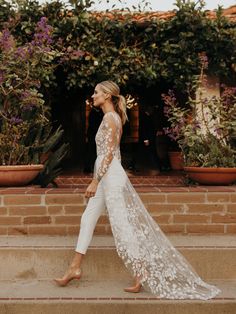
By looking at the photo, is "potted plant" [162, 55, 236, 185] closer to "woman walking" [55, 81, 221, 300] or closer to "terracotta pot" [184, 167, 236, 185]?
"terracotta pot" [184, 167, 236, 185]

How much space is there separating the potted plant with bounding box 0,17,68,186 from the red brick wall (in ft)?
1.68

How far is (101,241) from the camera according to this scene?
163 inches

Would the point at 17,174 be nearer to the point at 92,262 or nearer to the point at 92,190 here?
the point at 92,262

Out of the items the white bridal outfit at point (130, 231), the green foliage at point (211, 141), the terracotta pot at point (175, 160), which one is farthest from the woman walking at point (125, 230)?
the terracotta pot at point (175, 160)

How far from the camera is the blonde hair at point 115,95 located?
358cm

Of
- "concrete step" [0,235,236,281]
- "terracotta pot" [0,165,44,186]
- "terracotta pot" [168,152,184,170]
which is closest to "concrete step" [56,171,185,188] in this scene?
"terracotta pot" [168,152,184,170]

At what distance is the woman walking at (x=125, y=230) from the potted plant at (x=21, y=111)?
153 cm

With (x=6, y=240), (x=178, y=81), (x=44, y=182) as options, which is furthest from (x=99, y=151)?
(x=178, y=81)

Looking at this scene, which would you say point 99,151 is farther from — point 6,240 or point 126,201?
point 6,240

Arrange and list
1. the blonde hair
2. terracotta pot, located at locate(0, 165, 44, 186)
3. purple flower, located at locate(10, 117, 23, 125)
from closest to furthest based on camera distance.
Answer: the blonde hair < terracotta pot, located at locate(0, 165, 44, 186) < purple flower, located at locate(10, 117, 23, 125)

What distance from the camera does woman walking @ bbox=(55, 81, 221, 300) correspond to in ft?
11.2

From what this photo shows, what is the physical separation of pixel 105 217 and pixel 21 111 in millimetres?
1715

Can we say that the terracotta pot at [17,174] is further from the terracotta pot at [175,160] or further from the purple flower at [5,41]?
the terracotta pot at [175,160]

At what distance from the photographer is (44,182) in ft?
16.8
